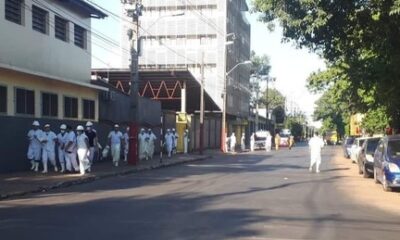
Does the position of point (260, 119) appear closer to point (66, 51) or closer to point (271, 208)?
point (66, 51)

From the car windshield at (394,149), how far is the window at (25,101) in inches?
521

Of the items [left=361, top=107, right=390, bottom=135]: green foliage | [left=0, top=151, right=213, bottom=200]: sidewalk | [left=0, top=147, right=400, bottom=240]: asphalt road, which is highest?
[left=361, top=107, right=390, bottom=135]: green foliage

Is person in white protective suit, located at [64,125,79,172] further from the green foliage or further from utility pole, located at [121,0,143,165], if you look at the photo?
the green foliage

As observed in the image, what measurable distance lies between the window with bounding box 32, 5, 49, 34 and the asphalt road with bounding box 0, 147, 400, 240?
932cm

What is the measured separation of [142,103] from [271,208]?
26.6 meters

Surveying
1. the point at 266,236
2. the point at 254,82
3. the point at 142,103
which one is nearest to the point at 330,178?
the point at 266,236

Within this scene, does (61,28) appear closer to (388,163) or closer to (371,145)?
(371,145)

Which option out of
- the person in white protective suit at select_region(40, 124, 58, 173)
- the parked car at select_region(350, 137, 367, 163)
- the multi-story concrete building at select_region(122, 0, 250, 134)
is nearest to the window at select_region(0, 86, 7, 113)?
Result: the person in white protective suit at select_region(40, 124, 58, 173)

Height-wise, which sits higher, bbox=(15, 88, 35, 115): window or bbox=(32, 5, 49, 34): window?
bbox=(32, 5, 49, 34): window

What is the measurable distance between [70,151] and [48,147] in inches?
35.2

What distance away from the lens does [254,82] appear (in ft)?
435

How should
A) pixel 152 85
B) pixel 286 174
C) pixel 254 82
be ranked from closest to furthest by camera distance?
pixel 286 174 → pixel 152 85 → pixel 254 82

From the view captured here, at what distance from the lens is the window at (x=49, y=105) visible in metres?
26.2

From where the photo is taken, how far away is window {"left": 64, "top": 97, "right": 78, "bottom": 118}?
2852 centimetres
